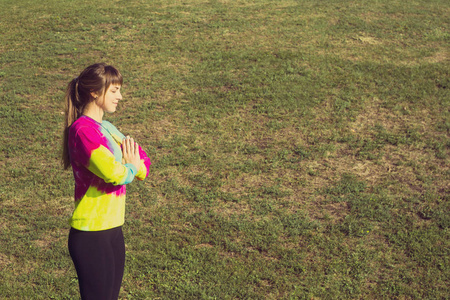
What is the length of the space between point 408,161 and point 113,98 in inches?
238

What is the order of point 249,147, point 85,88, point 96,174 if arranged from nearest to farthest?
point 96,174 < point 85,88 < point 249,147

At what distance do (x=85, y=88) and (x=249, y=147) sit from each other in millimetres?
5250

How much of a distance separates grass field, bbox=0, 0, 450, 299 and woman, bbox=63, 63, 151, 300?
1872 mm

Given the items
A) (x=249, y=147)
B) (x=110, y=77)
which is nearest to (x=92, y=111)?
(x=110, y=77)

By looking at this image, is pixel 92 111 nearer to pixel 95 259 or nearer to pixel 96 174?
pixel 96 174

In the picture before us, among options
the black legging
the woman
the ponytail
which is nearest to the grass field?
the black legging

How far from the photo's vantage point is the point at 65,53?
12250mm

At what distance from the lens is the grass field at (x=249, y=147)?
219 inches

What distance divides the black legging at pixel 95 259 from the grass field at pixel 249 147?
5.81 ft

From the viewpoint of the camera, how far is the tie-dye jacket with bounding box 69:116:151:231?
3215 millimetres

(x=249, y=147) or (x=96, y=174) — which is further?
(x=249, y=147)

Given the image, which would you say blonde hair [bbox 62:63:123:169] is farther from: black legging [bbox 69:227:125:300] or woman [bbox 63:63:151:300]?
black legging [bbox 69:227:125:300]

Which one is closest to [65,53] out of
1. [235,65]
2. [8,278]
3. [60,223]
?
[235,65]

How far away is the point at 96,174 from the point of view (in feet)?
10.7
